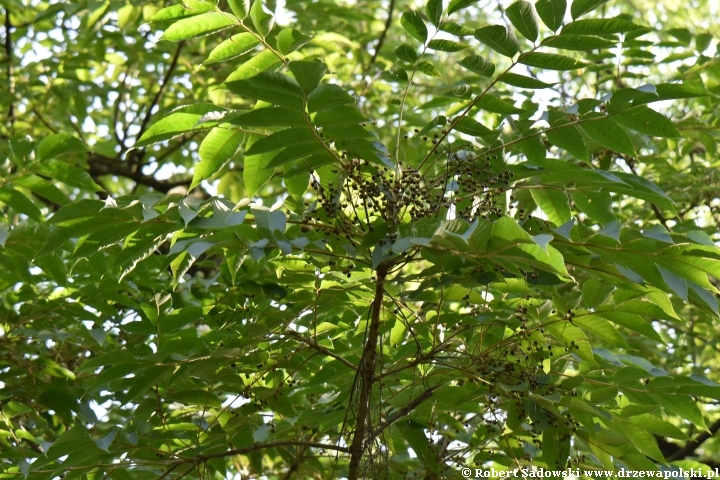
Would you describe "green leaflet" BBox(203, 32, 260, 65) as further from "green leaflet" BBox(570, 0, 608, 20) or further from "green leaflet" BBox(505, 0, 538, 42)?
"green leaflet" BBox(570, 0, 608, 20)

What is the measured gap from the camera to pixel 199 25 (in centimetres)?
198

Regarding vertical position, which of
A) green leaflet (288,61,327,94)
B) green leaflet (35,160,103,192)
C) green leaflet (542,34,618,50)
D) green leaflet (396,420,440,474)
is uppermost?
green leaflet (542,34,618,50)

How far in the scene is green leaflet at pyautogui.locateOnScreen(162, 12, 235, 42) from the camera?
196cm

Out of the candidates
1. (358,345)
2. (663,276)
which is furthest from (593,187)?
(358,345)

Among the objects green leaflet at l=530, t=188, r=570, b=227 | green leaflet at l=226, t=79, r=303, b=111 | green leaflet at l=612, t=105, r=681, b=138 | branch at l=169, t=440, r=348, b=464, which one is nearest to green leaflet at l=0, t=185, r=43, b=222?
branch at l=169, t=440, r=348, b=464

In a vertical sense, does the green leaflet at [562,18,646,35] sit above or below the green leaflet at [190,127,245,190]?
above

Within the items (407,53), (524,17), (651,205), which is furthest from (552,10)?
(651,205)

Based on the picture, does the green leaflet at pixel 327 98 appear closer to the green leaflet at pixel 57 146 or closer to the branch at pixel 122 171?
the green leaflet at pixel 57 146

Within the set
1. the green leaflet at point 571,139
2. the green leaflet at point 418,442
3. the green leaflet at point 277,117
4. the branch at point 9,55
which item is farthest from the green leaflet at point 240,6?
the branch at point 9,55

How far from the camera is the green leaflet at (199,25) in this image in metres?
1.96

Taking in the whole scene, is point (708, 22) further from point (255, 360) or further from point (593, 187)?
point (255, 360)

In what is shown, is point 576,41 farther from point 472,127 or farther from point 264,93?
point 264,93

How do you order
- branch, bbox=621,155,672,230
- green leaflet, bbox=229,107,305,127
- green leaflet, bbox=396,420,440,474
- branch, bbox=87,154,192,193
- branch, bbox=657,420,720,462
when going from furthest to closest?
branch, bbox=87,154,192,193 → branch, bbox=657,420,720,462 → branch, bbox=621,155,672,230 → green leaflet, bbox=396,420,440,474 → green leaflet, bbox=229,107,305,127

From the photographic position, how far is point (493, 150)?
2.01 m
